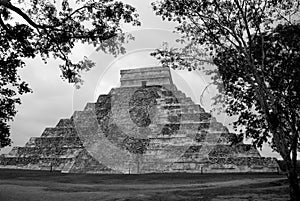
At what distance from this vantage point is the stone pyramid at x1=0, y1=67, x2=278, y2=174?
2231 cm

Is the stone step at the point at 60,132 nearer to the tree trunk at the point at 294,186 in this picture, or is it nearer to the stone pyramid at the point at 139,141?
the stone pyramid at the point at 139,141

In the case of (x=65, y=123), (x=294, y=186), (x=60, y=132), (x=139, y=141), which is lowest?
(x=294, y=186)

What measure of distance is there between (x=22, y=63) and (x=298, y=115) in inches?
384

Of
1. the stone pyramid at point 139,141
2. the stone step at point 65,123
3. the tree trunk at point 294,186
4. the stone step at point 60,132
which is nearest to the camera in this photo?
the tree trunk at point 294,186

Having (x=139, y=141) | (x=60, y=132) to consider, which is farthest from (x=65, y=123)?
(x=139, y=141)

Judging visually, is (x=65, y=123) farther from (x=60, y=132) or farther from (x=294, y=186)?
(x=294, y=186)

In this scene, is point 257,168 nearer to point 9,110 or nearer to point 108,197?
point 108,197

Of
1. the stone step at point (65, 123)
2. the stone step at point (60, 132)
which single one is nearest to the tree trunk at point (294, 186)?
the stone step at point (60, 132)

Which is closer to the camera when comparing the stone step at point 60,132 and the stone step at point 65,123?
the stone step at point 60,132

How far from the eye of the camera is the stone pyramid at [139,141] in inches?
878

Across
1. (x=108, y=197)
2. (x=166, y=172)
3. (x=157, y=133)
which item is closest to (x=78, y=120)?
(x=157, y=133)

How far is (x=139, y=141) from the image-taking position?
Answer: 25469 mm

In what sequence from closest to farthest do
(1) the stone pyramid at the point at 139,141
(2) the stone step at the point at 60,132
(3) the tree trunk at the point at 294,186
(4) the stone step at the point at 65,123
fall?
1. (3) the tree trunk at the point at 294,186
2. (1) the stone pyramid at the point at 139,141
3. (2) the stone step at the point at 60,132
4. (4) the stone step at the point at 65,123

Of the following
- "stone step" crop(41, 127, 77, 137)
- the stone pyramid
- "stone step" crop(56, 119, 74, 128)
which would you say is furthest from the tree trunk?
"stone step" crop(56, 119, 74, 128)
